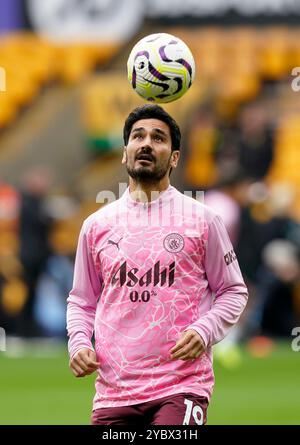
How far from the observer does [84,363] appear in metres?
6.47

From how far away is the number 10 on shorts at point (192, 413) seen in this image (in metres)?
6.39

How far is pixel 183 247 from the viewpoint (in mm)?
6562

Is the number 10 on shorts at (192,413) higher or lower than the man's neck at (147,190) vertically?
lower

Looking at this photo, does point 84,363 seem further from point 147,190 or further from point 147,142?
point 147,142

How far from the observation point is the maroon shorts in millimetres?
6394

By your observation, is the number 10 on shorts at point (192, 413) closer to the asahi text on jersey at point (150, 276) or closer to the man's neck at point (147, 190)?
the asahi text on jersey at point (150, 276)

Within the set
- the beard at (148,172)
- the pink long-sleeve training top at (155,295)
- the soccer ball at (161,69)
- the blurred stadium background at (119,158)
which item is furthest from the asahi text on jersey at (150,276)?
the blurred stadium background at (119,158)

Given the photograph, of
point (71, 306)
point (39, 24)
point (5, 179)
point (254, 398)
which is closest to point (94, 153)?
point (5, 179)

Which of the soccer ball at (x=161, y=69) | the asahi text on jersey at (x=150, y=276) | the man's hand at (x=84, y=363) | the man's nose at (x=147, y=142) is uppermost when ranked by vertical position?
the soccer ball at (x=161, y=69)

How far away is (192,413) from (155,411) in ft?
0.58

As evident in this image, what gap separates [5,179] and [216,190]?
19.0ft

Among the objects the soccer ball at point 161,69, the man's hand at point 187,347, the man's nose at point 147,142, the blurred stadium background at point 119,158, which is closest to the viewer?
the man's hand at point 187,347

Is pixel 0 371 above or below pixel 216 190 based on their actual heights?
below

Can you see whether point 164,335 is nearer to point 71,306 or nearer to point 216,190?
point 71,306
